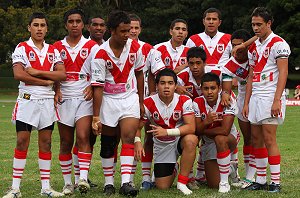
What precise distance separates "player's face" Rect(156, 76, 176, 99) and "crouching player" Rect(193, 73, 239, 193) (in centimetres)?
44

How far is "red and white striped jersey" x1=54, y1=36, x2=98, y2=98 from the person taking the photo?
8367 millimetres

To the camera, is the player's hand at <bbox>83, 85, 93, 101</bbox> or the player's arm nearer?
the player's arm

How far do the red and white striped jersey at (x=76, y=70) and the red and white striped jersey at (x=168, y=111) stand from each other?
2.95ft

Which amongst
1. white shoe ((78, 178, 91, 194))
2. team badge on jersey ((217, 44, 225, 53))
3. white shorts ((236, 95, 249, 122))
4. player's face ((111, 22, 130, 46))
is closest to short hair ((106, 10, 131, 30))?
player's face ((111, 22, 130, 46))

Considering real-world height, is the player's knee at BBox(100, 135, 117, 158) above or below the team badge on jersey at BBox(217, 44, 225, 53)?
below

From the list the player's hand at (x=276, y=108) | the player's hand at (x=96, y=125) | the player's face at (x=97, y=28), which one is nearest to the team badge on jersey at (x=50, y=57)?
the player's hand at (x=96, y=125)

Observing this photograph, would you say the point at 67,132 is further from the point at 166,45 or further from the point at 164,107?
the point at 166,45

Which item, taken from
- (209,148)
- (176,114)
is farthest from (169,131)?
(209,148)

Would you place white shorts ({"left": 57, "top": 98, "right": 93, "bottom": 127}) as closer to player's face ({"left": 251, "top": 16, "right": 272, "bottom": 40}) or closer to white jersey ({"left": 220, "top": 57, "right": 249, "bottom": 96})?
white jersey ({"left": 220, "top": 57, "right": 249, "bottom": 96})

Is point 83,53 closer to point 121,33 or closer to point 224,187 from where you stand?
point 121,33

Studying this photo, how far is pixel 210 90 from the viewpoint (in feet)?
28.0

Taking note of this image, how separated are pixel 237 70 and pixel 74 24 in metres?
2.37

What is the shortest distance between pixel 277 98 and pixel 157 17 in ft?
132

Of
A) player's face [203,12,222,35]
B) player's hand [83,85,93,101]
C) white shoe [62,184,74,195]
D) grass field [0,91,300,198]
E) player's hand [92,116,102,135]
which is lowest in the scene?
grass field [0,91,300,198]
